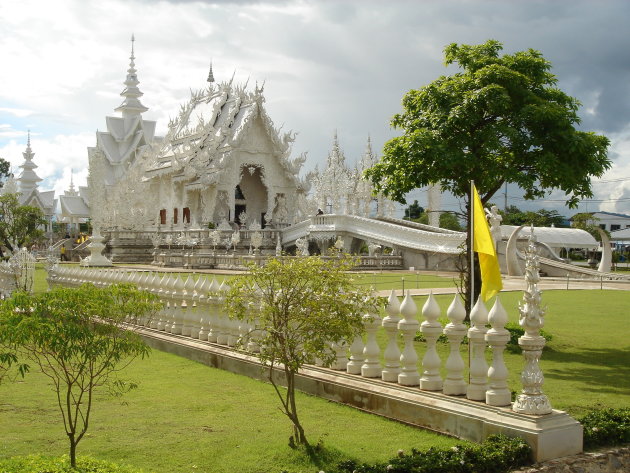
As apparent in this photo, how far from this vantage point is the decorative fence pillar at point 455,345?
18.2ft

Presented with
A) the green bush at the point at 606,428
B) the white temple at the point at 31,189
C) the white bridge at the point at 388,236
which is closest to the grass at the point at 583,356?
the green bush at the point at 606,428

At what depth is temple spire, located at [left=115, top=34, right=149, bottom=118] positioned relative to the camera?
6134cm

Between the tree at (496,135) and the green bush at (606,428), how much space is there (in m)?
4.82

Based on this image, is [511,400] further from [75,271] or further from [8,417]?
[75,271]

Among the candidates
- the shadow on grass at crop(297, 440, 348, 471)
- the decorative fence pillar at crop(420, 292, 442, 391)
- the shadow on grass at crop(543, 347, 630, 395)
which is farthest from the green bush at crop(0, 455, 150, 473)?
the shadow on grass at crop(543, 347, 630, 395)

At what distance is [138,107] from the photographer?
202ft

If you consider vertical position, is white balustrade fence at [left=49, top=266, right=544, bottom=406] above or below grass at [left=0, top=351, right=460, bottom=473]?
above

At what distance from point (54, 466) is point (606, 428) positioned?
389cm

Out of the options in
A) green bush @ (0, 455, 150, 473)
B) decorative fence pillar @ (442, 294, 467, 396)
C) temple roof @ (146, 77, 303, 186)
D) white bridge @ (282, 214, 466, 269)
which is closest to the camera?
green bush @ (0, 455, 150, 473)

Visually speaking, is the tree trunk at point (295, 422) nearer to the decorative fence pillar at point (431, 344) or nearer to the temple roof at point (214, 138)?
the decorative fence pillar at point (431, 344)

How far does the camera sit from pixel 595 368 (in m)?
7.98

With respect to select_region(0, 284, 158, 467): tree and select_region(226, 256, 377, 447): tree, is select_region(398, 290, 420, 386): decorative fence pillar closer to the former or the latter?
select_region(226, 256, 377, 447): tree

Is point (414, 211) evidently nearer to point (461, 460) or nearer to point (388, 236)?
point (388, 236)

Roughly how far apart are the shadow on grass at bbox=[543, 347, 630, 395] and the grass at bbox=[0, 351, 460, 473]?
258 cm
